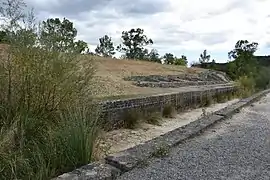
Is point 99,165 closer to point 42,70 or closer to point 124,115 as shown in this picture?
point 42,70

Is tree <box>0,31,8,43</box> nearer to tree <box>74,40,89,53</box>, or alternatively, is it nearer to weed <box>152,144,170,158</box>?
tree <box>74,40,89,53</box>

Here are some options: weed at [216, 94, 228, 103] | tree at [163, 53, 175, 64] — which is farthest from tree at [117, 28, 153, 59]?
weed at [216, 94, 228, 103]

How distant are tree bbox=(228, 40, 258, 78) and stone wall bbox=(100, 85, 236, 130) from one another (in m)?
26.5

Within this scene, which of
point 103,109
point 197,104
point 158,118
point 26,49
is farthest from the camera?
point 197,104

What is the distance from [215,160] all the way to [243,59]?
4171cm

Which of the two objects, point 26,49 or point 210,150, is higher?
point 26,49

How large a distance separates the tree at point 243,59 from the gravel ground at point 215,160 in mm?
35309

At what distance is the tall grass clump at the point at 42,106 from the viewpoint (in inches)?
204

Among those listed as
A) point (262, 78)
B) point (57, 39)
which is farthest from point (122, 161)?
point (262, 78)

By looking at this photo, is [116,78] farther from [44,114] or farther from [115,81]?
[44,114]

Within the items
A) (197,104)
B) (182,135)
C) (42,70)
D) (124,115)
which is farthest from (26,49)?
(197,104)

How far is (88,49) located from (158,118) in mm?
4014

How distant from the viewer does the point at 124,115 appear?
995 centimetres

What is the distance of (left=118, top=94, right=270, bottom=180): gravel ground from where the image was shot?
16.9 feet
